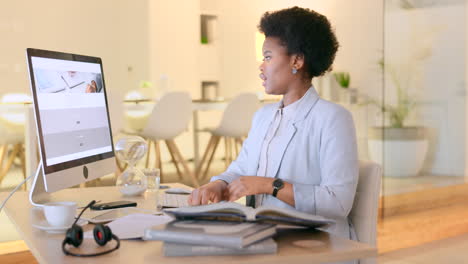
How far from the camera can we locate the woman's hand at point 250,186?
1506 millimetres

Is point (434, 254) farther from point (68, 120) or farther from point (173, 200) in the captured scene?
point (68, 120)

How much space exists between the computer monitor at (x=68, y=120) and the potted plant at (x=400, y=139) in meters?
2.47

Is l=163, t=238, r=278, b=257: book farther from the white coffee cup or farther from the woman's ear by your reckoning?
the woman's ear

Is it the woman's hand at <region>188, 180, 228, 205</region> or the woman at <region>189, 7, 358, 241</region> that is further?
the woman's hand at <region>188, 180, 228, 205</region>

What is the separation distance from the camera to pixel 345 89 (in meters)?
6.15

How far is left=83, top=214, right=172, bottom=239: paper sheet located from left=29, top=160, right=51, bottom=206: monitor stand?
1.31ft

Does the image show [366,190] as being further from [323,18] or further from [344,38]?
[344,38]

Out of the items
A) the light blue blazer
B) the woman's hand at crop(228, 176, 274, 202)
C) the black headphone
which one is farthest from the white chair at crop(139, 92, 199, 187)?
the black headphone

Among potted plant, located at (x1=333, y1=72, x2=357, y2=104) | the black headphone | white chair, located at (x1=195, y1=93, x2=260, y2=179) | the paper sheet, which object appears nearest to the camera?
the black headphone

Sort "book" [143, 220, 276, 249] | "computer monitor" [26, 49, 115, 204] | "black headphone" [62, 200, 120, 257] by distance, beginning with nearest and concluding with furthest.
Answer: "book" [143, 220, 276, 249], "black headphone" [62, 200, 120, 257], "computer monitor" [26, 49, 115, 204]

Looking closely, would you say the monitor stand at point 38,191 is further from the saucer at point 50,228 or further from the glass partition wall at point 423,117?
the glass partition wall at point 423,117

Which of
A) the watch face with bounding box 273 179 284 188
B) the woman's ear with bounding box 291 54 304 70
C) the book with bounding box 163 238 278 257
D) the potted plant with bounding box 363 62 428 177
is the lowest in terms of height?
the potted plant with bounding box 363 62 428 177

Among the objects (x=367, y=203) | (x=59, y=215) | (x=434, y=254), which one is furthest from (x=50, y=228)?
(x=434, y=254)

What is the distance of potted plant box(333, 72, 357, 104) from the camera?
6001 mm
